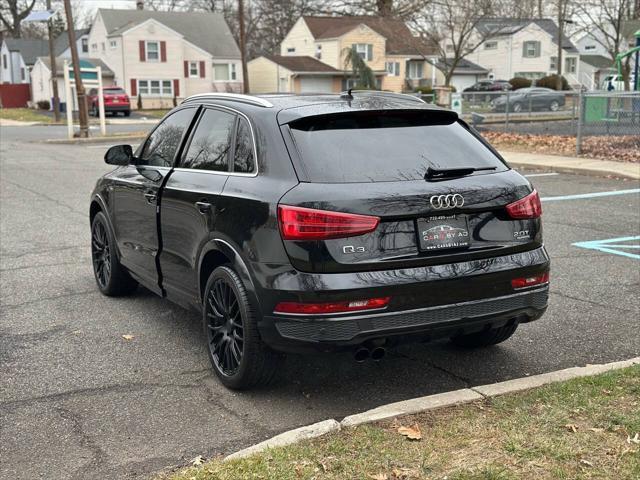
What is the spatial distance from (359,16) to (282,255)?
5970 centimetres

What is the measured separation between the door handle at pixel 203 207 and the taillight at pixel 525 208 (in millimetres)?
1768

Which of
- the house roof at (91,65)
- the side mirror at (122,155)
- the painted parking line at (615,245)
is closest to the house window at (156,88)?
the house roof at (91,65)

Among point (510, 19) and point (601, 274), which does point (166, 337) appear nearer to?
point (601, 274)

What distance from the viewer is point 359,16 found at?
200 ft

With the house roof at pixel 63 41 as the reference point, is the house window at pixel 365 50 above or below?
below

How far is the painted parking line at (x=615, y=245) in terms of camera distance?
323 inches

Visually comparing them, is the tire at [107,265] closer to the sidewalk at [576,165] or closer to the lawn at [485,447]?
the lawn at [485,447]

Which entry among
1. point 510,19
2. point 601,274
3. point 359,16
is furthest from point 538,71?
point 601,274

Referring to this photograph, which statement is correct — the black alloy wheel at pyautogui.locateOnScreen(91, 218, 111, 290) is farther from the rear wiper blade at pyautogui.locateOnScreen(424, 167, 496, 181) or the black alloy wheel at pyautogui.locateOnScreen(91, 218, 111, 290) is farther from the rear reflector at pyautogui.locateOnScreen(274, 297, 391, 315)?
the rear wiper blade at pyautogui.locateOnScreen(424, 167, 496, 181)

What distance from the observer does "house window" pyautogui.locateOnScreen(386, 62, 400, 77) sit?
2461 inches

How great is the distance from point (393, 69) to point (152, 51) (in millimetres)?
19604

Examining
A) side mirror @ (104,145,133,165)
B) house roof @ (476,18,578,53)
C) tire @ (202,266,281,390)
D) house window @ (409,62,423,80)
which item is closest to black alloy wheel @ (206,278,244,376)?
tire @ (202,266,281,390)

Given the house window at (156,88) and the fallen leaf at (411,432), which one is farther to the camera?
the house window at (156,88)

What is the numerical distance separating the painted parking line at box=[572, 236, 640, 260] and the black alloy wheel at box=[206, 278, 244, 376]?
5.13 metres
